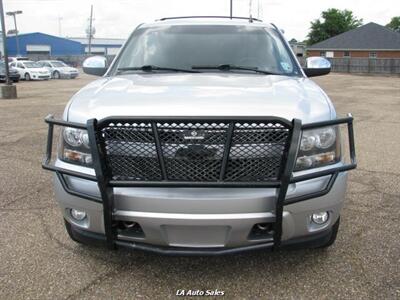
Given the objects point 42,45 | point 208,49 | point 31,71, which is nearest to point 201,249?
point 208,49

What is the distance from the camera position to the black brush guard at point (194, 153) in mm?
2529

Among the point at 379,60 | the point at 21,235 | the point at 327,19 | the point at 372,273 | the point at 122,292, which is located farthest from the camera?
the point at 327,19

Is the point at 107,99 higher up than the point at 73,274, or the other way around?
the point at 107,99

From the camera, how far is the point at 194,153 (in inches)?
102

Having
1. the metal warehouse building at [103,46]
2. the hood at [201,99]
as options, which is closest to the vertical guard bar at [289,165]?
the hood at [201,99]

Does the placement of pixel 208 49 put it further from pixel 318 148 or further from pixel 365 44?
pixel 365 44

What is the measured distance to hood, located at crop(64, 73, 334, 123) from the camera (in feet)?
8.82

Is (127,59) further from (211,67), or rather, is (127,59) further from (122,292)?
(122,292)

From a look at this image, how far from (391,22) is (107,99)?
9964 centimetres

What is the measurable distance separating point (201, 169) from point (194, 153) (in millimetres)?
100

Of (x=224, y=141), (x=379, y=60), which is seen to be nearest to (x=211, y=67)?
(x=224, y=141)

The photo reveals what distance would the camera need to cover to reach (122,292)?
9.60ft

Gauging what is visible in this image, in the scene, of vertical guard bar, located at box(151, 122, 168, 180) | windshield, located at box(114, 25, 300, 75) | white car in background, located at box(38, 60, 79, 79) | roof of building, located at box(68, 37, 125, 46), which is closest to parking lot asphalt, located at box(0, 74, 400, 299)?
vertical guard bar, located at box(151, 122, 168, 180)

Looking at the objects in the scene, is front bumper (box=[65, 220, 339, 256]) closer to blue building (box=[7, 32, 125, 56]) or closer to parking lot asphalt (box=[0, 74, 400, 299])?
parking lot asphalt (box=[0, 74, 400, 299])
